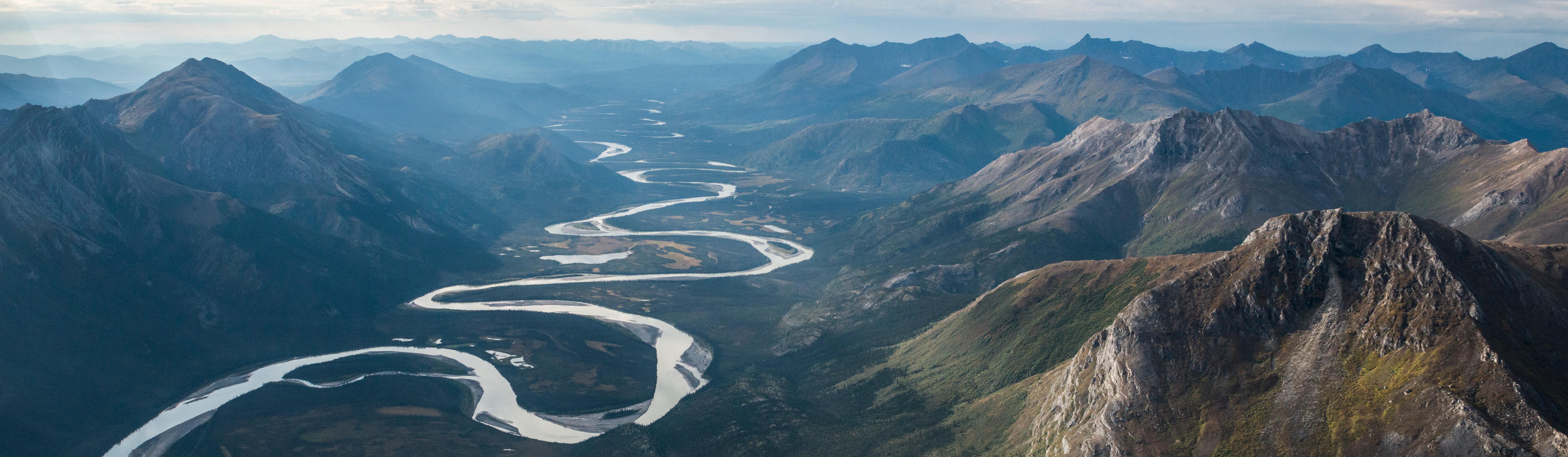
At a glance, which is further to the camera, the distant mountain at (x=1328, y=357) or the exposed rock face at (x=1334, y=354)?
the distant mountain at (x=1328, y=357)

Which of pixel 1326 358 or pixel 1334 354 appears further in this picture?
pixel 1326 358

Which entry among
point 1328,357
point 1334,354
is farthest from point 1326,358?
point 1334,354

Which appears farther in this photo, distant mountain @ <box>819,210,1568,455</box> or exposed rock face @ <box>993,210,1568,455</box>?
distant mountain @ <box>819,210,1568,455</box>

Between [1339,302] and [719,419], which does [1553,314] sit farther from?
[719,419]

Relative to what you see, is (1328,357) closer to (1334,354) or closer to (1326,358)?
(1326,358)
